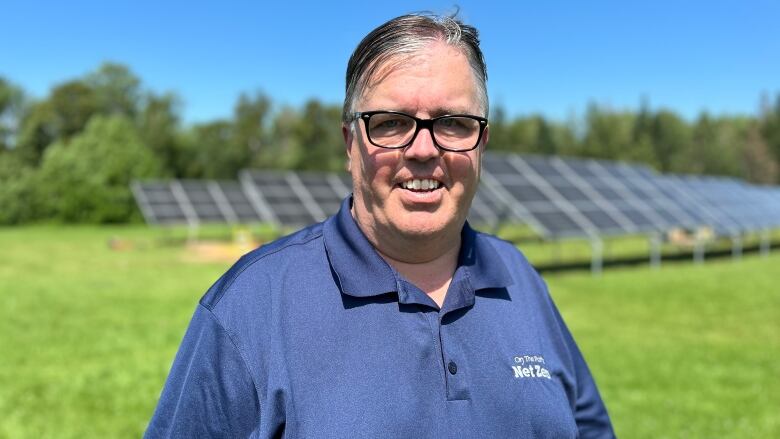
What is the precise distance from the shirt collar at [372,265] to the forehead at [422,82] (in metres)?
0.40

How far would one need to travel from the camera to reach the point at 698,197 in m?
23.8

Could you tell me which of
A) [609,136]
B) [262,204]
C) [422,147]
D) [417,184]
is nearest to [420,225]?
[417,184]

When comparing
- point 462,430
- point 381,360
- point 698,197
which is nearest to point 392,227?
point 381,360

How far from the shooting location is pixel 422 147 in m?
1.77

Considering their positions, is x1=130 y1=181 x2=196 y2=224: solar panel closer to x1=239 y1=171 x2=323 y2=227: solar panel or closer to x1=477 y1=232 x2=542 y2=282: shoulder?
x1=239 y1=171 x2=323 y2=227: solar panel

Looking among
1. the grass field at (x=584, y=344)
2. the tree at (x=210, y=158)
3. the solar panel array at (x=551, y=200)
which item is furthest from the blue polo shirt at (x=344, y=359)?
the tree at (x=210, y=158)

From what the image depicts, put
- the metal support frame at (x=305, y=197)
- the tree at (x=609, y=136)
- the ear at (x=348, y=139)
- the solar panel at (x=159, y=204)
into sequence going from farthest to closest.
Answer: the tree at (x=609, y=136) < the solar panel at (x=159, y=204) < the metal support frame at (x=305, y=197) < the ear at (x=348, y=139)

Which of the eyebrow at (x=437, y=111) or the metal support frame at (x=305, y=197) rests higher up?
the eyebrow at (x=437, y=111)

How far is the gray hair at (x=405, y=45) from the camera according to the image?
5.66 ft

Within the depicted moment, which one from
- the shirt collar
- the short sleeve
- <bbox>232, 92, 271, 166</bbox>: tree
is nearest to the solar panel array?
the shirt collar

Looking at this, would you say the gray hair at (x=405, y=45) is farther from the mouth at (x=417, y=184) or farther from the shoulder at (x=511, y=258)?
the shoulder at (x=511, y=258)

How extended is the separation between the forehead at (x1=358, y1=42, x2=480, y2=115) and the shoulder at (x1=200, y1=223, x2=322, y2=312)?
0.47 m

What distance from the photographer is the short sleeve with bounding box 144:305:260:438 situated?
5.51ft

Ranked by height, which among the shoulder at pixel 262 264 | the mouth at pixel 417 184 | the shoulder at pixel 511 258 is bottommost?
the shoulder at pixel 511 258
